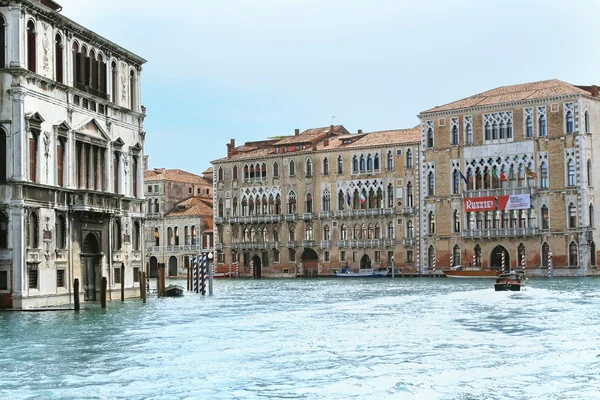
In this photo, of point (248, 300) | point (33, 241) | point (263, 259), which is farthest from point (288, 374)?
point (263, 259)

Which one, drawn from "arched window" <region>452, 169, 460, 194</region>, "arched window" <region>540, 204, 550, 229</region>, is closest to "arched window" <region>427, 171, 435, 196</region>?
"arched window" <region>452, 169, 460, 194</region>

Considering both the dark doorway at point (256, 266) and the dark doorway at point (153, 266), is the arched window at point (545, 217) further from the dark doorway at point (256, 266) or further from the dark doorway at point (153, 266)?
the dark doorway at point (153, 266)

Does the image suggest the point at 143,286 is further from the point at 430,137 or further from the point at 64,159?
the point at 430,137

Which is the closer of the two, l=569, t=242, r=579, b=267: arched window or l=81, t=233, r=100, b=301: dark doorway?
l=81, t=233, r=100, b=301: dark doorway

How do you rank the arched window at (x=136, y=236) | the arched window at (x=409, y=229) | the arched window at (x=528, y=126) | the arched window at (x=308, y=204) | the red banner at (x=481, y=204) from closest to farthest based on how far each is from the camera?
the arched window at (x=136, y=236) → the arched window at (x=528, y=126) → the red banner at (x=481, y=204) → the arched window at (x=409, y=229) → the arched window at (x=308, y=204)

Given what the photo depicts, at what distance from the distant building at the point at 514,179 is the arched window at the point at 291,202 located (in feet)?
28.4

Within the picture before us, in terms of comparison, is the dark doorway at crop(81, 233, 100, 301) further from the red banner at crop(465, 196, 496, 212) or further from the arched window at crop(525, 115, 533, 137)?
the arched window at crop(525, 115, 533, 137)

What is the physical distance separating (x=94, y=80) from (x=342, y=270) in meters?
29.6

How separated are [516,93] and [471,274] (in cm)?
967

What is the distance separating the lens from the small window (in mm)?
25923

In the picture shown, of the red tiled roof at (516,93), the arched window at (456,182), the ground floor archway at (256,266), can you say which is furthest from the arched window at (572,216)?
the ground floor archway at (256,266)

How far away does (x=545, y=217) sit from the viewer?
49406mm

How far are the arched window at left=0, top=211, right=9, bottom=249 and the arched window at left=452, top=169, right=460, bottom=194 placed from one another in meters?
32.3

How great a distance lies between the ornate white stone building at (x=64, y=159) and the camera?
951 inches
